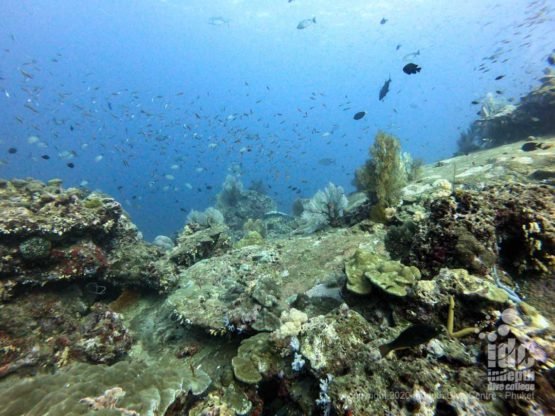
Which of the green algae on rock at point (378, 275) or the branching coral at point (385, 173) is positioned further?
the branching coral at point (385, 173)

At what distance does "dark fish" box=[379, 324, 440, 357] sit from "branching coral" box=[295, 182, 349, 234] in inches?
250

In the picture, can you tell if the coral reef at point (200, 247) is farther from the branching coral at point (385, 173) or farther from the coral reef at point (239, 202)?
the coral reef at point (239, 202)

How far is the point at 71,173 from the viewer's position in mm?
136875

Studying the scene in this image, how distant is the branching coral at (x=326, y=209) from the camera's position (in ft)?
30.6

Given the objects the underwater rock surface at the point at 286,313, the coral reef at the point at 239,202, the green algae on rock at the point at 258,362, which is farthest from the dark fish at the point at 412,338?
the coral reef at the point at 239,202

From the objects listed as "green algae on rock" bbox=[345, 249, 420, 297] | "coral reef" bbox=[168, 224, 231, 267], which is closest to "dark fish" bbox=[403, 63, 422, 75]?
"green algae on rock" bbox=[345, 249, 420, 297]

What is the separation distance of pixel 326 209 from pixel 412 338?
6914 mm

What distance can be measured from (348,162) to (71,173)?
142 metres

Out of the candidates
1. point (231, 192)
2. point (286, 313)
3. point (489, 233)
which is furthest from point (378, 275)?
point (231, 192)

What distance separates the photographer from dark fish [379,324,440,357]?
107 inches

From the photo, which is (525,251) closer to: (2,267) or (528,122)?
(2,267)

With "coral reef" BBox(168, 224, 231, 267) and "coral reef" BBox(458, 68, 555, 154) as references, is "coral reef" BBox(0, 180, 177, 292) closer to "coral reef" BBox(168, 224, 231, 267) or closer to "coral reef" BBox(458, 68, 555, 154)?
"coral reef" BBox(168, 224, 231, 267)

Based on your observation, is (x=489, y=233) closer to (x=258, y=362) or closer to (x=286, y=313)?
(x=286, y=313)

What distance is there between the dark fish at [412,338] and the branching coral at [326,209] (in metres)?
6.36
